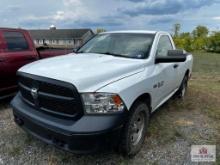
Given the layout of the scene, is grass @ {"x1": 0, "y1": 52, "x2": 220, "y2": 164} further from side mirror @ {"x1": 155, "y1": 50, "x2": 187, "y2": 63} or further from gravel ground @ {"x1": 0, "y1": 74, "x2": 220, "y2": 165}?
side mirror @ {"x1": 155, "y1": 50, "x2": 187, "y2": 63}

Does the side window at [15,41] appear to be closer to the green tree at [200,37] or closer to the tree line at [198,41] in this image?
the tree line at [198,41]

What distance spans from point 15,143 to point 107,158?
60.1 inches

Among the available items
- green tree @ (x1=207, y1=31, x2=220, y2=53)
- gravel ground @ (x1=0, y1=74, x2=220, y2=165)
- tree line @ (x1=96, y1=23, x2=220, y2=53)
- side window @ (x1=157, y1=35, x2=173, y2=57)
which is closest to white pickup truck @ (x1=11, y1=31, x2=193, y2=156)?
gravel ground @ (x1=0, y1=74, x2=220, y2=165)

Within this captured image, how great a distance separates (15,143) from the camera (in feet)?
11.6

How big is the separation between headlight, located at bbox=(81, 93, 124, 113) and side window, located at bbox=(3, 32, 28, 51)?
339 centimetres

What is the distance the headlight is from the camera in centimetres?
252

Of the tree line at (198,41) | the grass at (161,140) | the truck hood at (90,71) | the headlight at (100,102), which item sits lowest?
the tree line at (198,41)

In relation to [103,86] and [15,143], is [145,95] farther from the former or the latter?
[15,143]

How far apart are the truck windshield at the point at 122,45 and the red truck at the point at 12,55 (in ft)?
5.20

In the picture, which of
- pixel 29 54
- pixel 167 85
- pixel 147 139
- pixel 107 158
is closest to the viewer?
pixel 107 158

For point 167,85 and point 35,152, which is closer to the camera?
point 35,152

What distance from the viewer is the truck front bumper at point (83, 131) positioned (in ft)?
8.02

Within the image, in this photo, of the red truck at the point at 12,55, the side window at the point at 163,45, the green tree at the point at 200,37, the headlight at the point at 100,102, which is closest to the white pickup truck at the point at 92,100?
the headlight at the point at 100,102

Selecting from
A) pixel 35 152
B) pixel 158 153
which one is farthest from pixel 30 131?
pixel 158 153
